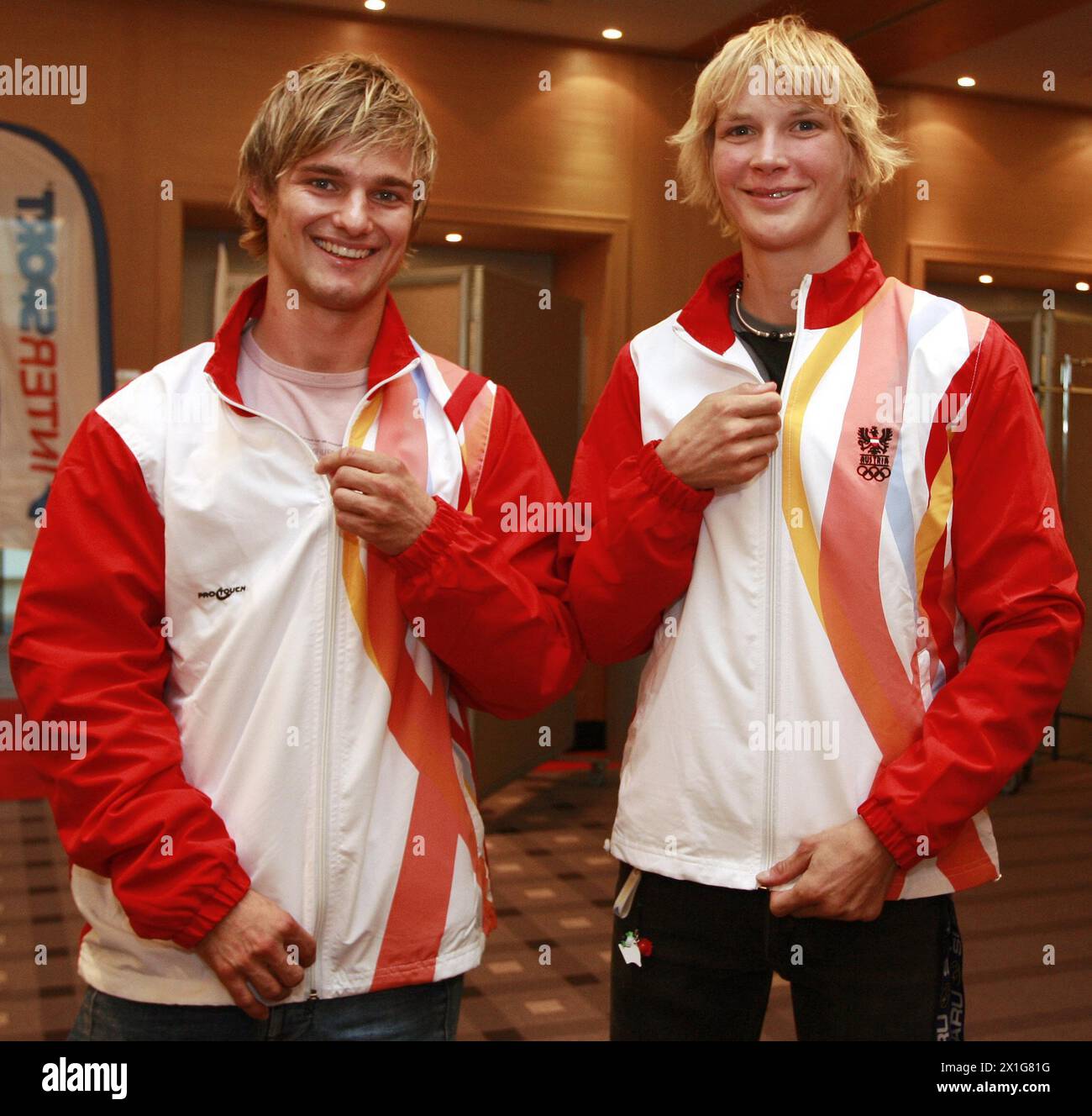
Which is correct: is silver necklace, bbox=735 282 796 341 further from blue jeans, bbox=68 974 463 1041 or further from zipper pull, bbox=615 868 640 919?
blue jeans, bbox=68 974 463 1041

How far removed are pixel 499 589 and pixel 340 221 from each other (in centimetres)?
45

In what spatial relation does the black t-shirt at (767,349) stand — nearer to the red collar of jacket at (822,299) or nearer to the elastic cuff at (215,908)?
the red collar of jacket at (822,299)

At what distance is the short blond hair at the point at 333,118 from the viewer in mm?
1448

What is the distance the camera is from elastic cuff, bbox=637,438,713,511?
1.49 metres

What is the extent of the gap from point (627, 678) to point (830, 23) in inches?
117

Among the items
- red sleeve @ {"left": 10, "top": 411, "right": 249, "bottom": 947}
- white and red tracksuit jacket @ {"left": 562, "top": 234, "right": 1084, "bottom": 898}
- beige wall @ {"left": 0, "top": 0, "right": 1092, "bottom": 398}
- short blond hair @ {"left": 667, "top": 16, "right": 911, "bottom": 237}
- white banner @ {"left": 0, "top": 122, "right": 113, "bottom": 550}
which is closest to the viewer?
red sleeve @ {"left": 10, "top": 411, "right": 249, "bottom": 947}

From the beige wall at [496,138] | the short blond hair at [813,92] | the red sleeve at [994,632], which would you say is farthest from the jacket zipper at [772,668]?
the beige wall at [496,138]

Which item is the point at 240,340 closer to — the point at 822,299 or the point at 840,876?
the point at 822,299

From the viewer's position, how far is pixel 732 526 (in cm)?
153

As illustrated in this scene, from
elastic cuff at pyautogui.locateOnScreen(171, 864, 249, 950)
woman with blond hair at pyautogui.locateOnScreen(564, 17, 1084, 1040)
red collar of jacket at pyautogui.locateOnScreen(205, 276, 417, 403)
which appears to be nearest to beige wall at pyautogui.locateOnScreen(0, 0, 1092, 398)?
red collar of jacket at pyautogui.locateOnScreen(205, 276, 417, 403)

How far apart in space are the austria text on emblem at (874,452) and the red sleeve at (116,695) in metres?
0.80

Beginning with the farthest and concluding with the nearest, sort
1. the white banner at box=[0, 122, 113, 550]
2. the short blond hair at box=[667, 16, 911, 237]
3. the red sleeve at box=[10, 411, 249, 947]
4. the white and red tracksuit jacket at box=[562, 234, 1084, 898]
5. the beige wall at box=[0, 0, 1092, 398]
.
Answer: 1. the beige wall at box=[0, 0, 1092, 398]
2. the white banner at box=[0, 122, 113, 550]
3. the short blond hair at box=[667, 16, 911, 237]
4. the white and red tracksuit jacket at box=[562, 234, 1084, 898]
5. the red sleeve at box=[10, 411, 249, 947]

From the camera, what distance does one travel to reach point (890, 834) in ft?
Answer: 4.66

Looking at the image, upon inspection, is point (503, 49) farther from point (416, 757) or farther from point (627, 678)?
point (416, 757)
